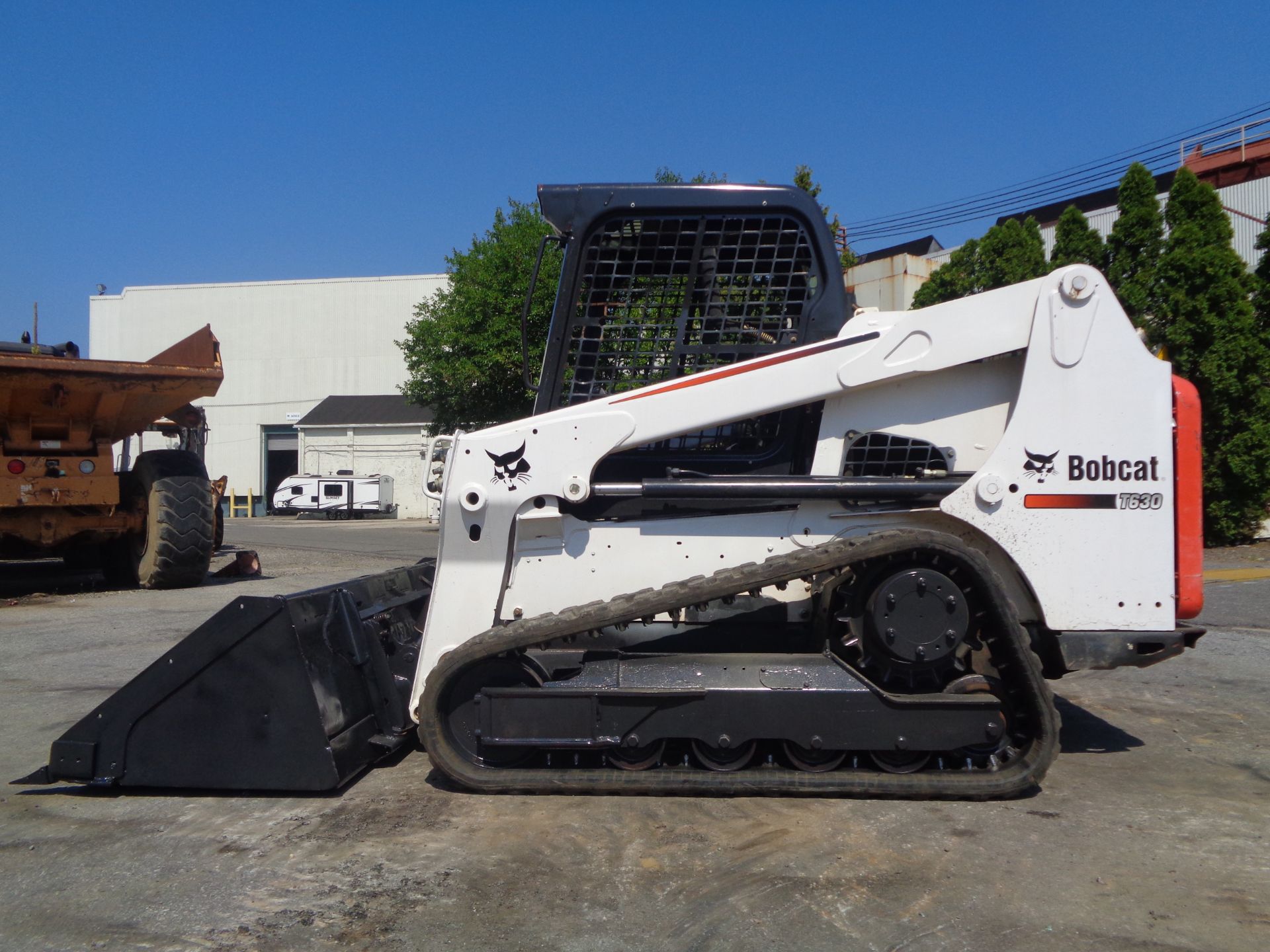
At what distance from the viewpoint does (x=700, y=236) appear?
443 cm

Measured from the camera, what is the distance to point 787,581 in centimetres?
398

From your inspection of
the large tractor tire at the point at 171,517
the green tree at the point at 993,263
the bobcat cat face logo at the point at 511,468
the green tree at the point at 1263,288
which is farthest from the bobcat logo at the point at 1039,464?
the green tree at the point at 993,263

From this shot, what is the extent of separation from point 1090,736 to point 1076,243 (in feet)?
40.6

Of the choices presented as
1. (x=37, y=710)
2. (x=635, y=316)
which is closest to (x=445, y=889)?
(x=635, y=316)

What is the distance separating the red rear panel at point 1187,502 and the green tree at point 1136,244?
11511mm

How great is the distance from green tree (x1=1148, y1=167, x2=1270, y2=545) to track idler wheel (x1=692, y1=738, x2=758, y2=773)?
1203 cm

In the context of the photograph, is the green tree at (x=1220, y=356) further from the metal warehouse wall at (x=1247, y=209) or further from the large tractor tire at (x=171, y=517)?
the large tractor tire at (x=171, y=517)

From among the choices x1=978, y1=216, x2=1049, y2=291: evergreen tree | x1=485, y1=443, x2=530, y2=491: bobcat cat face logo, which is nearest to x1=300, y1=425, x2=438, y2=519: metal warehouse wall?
x1=978, y1=216, x2=1049, y2=291: evergreen tree

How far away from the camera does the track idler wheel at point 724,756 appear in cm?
405

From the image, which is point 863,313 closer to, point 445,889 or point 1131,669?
point 445,889

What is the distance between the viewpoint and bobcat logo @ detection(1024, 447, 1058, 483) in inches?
159

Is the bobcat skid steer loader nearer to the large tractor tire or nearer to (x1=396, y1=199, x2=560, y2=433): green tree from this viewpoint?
the large tractor tire

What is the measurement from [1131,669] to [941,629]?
3.71m

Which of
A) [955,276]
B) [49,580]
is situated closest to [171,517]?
[49,580]
